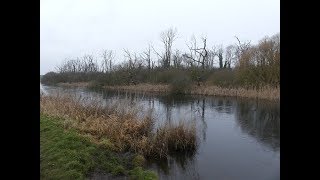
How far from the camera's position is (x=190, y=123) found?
34.7 feet

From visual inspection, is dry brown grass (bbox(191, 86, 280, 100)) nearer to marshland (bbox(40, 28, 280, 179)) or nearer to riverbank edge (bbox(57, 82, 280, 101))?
riverbank edge (bbox(57, 82, 280, 101))

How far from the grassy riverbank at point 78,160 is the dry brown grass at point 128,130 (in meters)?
0.64

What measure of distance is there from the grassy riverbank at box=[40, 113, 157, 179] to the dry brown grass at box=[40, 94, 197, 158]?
0.64 m

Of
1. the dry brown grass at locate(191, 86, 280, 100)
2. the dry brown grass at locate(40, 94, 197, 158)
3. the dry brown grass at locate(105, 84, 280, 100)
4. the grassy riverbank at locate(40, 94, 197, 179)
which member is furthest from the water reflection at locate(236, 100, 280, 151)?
the grassy riverbank at locate(40, 94, 197, 179)

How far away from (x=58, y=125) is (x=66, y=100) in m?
4.60

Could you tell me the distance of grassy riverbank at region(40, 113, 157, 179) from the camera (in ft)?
22.9

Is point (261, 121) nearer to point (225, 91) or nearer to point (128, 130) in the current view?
point (128, 130)

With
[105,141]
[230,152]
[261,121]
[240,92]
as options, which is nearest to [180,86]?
[240,92]

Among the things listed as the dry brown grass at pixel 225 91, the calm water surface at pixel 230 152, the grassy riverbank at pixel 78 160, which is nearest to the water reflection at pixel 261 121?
the calm water surface at pixel 230 152

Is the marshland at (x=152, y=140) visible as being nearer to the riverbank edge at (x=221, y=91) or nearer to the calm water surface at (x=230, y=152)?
the calm water surface at (x=230, y=152)

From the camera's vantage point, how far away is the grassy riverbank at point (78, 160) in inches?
274
